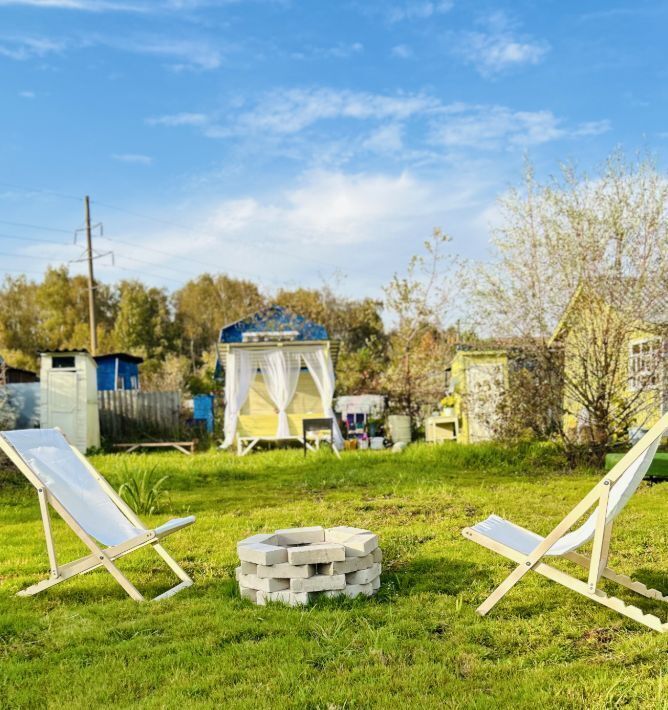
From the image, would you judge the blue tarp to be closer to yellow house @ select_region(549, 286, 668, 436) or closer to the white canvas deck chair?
yellow house @ select_region(549, 286, 668, 436)

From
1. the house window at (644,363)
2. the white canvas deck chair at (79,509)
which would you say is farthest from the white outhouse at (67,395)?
the house window at (644,363)

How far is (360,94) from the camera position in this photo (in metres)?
11.8

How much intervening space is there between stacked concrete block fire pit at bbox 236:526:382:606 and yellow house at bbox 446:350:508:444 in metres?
7.81

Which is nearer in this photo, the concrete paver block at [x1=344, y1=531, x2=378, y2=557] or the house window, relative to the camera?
the concrete paver block at [x1=344, y1=531, x2=378, y2=557]

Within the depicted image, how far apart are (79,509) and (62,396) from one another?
11.5 meters

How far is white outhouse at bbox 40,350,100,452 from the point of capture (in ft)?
49.4

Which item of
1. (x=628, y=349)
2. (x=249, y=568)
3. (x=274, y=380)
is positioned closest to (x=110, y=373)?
(x=274, y=380)

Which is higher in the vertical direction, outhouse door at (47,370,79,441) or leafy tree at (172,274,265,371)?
leafy tree at (172,274,265,371)

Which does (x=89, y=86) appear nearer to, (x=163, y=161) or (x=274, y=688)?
(x=163, y=161)

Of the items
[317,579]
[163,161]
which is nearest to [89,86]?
[163,161]

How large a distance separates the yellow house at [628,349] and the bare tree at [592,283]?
1 cm

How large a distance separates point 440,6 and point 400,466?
22.1ft

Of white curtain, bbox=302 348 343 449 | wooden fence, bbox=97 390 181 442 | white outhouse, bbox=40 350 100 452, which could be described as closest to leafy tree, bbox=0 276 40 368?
wooden fence, bbox=97 390 181 442

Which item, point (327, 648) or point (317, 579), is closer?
point (327, 648)
